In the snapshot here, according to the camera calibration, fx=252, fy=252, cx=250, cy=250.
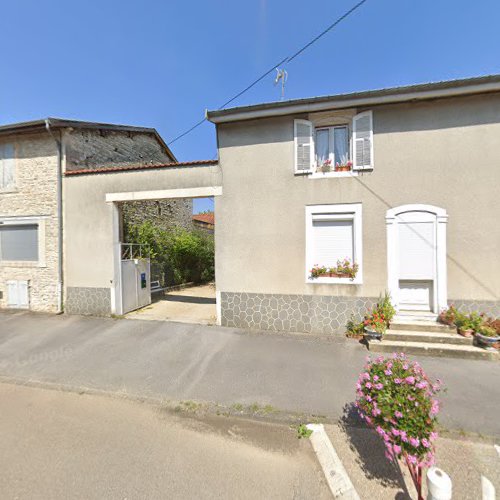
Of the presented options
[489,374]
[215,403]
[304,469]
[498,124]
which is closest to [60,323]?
[215,403]

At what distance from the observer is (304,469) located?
2387mm

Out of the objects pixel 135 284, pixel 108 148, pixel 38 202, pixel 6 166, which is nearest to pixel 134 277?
pixel 135 284

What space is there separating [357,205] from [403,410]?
14.6ft

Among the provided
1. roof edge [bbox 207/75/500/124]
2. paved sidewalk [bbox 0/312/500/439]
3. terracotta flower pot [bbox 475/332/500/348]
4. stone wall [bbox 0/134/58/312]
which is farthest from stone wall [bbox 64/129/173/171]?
terracotta flower pot [bbox 475/332/500/348]

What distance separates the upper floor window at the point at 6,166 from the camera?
7.64 meters

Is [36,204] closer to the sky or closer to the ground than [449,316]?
closer to the sky

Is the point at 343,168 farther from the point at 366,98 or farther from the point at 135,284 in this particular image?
the point at 135,284

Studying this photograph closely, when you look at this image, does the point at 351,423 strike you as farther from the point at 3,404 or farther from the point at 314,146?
the point at 314,146

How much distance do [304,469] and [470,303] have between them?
507 centimetres

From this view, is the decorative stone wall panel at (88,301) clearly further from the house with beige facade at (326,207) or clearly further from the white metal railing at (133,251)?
the white metal railing at (133,251)

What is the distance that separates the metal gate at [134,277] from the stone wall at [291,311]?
3.14 metres

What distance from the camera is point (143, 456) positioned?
8.28ft

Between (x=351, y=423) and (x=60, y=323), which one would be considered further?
(x=60, y=323)

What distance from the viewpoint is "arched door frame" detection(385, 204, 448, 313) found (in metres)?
5.30
